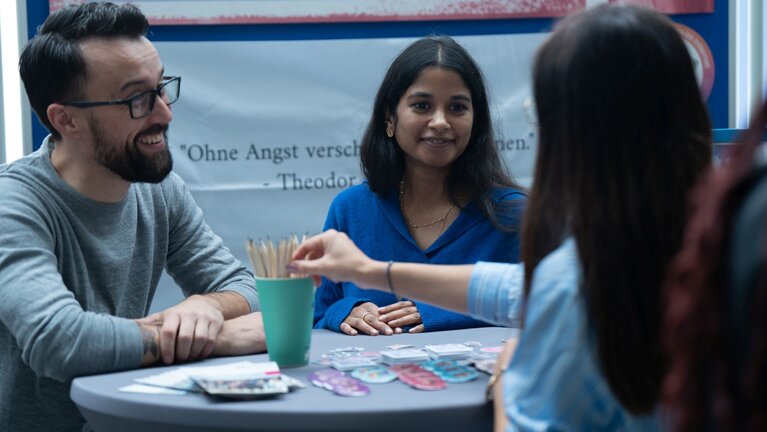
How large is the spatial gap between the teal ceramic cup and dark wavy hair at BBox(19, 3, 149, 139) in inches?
32.6

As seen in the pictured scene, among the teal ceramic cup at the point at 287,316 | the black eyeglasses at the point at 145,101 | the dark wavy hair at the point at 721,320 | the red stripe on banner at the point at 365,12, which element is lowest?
the teal ceramic cup at the point at 287,316

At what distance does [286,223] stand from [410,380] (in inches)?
→ 83.1

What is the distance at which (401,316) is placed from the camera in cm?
225

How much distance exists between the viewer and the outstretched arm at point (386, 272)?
1.57 meters

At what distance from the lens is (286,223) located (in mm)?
3527

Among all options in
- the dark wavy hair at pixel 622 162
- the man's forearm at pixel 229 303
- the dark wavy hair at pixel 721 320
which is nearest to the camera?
the dark wavy hair at pixel 721 320

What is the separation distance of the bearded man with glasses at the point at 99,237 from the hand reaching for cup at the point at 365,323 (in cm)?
26

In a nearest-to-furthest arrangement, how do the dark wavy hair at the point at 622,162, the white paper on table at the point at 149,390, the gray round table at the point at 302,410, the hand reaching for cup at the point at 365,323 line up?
the dark wavy hair at the point at 622,162 < the gray round table at the point at 302,410 < the white paper on table at the point at 149,390 < the hand reaching for cup at the point at 365,323

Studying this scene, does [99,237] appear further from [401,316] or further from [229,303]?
[401,316]

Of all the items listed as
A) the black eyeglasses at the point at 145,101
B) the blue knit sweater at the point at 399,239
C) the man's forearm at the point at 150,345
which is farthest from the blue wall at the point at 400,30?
the man's forearm at the point at 150,345

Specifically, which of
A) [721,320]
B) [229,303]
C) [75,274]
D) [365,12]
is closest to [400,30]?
[365,12]

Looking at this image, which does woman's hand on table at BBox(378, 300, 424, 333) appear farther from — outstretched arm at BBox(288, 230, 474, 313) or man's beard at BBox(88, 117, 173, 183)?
man's beard at BBox(88, 117, 173, 183)

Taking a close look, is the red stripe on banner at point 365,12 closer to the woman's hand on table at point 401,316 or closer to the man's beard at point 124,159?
the man's beard at point 124,159

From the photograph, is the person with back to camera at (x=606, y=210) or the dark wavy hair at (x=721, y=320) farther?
the person with back to camera at (x=606, y=210)
